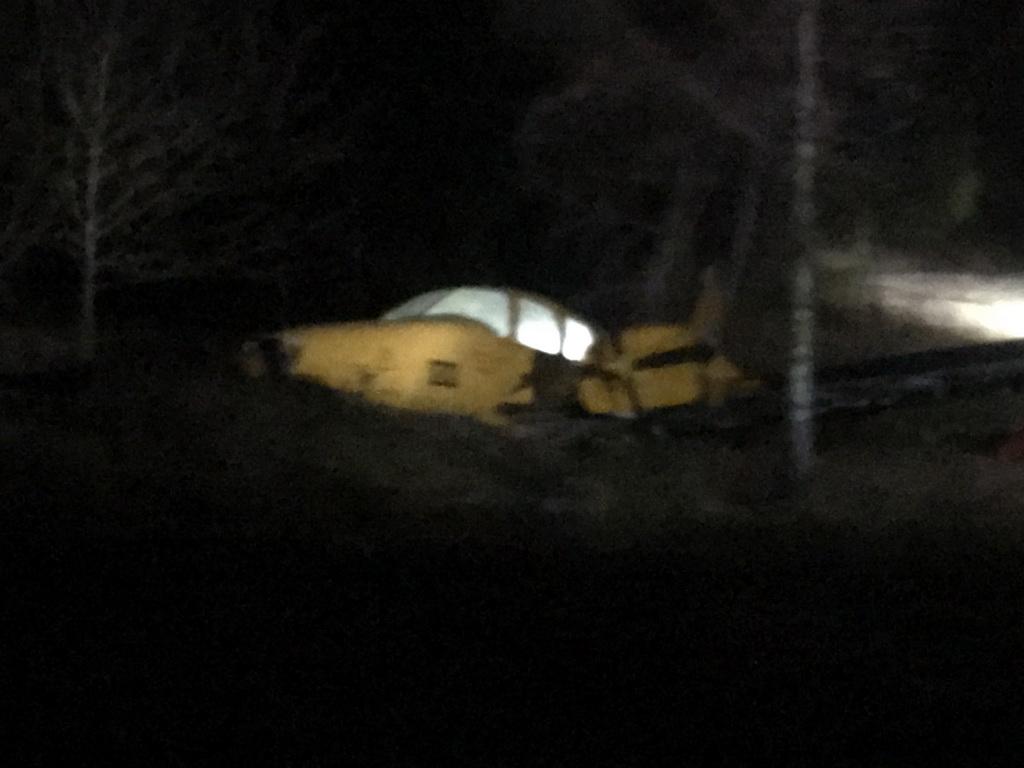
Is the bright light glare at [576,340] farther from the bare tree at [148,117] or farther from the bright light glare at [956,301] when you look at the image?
the bright light glare at [956,301]

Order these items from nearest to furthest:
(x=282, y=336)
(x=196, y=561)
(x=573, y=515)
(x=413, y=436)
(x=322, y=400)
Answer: (x=196, y=561) → (x=573, y=515) → (x=413, y=436) → (x=322, y=400) → (x=282, y=336)

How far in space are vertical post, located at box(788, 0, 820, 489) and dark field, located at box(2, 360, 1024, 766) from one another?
0.43 m

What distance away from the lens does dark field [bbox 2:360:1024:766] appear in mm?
4531

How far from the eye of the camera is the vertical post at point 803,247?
8.09 metres

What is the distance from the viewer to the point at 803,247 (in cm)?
837

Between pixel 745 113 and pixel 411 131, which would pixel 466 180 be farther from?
pixel 745 113

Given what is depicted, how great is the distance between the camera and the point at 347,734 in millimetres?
4512

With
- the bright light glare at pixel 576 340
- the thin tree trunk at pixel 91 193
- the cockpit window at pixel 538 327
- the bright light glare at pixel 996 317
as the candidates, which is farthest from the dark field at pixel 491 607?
the bright light glare at pixel 996 317

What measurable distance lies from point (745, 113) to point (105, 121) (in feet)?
24.9

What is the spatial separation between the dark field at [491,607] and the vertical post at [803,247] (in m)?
0.43

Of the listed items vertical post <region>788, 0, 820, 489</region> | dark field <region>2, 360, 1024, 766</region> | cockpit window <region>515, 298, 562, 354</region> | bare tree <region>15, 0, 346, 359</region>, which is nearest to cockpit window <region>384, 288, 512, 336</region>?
cockpit window <region>515, 298, 562, 354</region>

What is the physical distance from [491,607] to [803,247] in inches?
148

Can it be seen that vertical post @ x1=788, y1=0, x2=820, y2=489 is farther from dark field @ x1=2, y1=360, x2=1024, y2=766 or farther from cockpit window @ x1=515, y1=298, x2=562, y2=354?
cockpit window @ x1=515, y1=298, x2=562, y2=354

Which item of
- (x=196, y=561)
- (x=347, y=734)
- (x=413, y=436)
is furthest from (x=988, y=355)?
(x=347, y=734)
